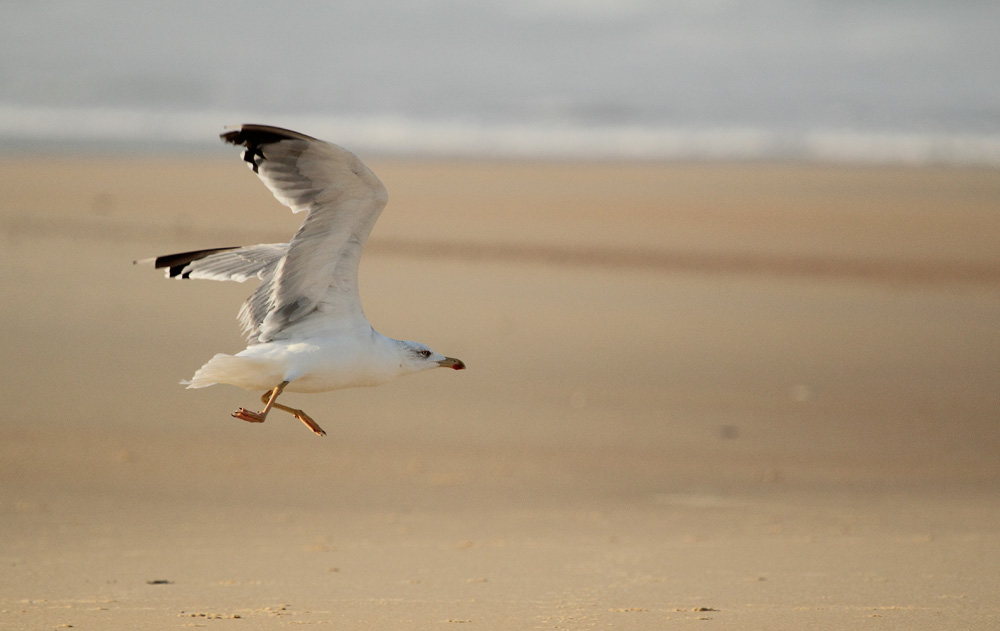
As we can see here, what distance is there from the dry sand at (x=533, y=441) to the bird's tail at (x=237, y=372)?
90cm

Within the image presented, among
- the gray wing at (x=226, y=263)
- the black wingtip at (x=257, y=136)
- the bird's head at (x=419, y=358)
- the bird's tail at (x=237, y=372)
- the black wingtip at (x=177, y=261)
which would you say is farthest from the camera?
the black wingtip at (x=177, y=261)

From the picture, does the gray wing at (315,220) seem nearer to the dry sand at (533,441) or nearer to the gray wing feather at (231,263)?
the gray wing feather at (231,263)

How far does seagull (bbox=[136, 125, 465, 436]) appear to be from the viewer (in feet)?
18.1

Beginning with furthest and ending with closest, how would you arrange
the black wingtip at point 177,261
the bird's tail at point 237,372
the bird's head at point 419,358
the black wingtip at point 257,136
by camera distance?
1. the black wingtip at point 177,261
2. the bird's head at point 419,358
3. the bird's tail at point 237,372
4. the black wingtip at point 257,136

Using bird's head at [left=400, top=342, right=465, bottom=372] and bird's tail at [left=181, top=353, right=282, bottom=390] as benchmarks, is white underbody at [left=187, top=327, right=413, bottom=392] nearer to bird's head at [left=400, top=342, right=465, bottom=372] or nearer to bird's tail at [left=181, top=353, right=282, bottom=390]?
bird's tail at [left=181, top=353, right=282, bottom=390]

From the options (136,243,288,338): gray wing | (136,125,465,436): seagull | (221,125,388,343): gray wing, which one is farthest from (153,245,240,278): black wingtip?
(221,125,388,343): gray wing

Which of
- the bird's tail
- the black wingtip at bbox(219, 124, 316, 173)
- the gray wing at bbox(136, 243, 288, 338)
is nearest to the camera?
the black wingtip at bbox(219, 124, 316, 173)

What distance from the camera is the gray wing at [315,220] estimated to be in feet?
18.0

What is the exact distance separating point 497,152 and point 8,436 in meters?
20.4

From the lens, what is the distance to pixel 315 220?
5.58 meters

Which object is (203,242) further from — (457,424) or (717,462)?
(717,462)

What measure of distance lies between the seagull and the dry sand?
0.93 metres

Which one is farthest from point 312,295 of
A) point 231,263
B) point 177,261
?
point 177,261

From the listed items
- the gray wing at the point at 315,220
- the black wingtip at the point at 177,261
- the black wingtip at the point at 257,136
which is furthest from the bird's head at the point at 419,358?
the black wingtip at the point at 177,261
